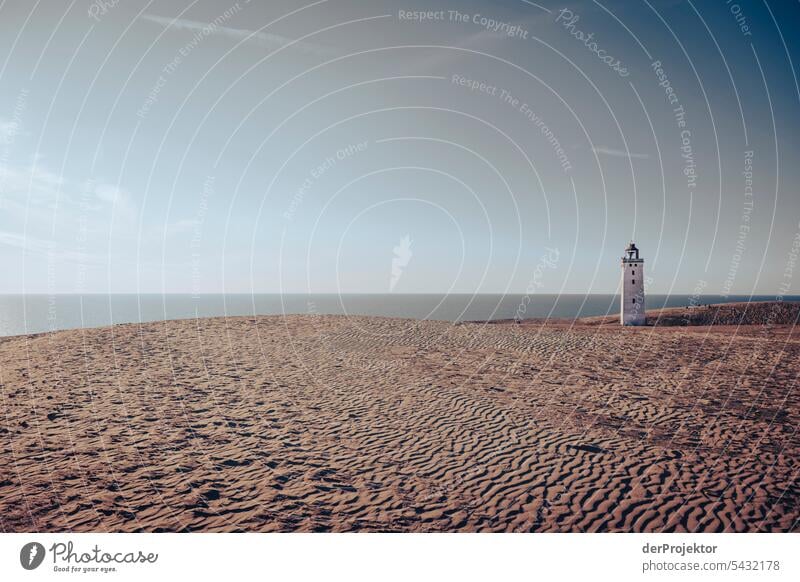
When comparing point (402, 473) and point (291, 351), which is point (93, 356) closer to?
point (291, 351)
